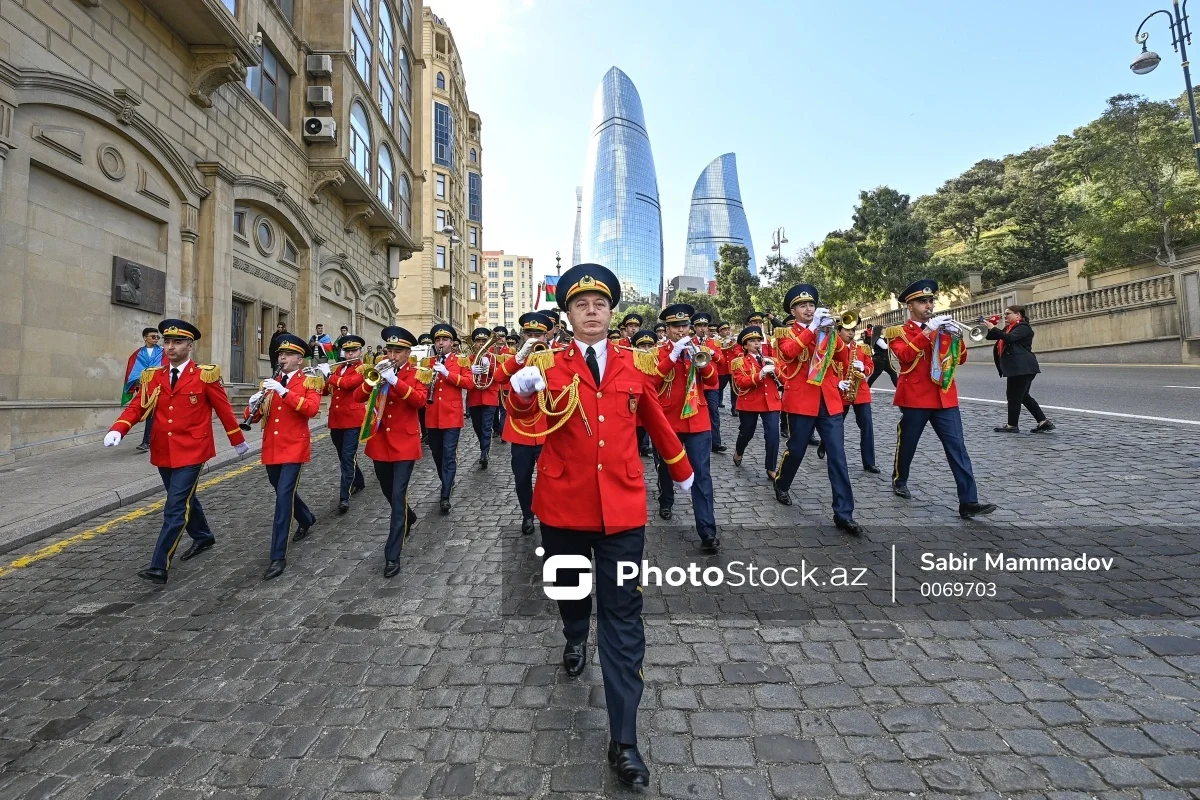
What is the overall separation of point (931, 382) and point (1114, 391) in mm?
11847

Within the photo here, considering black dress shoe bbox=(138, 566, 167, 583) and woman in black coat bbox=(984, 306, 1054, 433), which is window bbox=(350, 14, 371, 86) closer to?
black dress shoe bbox=(138, 566, 167, 583)

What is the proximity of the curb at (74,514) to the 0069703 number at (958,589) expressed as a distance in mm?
7706

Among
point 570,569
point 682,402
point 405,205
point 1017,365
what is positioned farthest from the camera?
point 405,205

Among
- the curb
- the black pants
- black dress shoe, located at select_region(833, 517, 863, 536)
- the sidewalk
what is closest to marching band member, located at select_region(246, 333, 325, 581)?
the curb

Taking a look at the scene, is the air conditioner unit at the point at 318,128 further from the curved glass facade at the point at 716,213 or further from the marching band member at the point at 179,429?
the curved glass facade at the point at 716,213

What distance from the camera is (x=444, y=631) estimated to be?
3717 millimetres

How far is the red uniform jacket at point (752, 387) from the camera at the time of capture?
684 cm

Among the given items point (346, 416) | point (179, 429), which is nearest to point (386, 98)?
point (346, 416)

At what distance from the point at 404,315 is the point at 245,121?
3004cm

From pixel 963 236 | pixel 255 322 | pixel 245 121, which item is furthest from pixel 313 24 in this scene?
pixel 963 236

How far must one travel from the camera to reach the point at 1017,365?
9000 millimetres

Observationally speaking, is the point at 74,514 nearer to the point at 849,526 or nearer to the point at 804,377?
the point at 804,377

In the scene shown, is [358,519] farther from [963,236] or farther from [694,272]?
[694,272]

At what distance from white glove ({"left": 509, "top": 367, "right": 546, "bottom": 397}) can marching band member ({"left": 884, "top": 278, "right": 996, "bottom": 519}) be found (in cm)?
471
